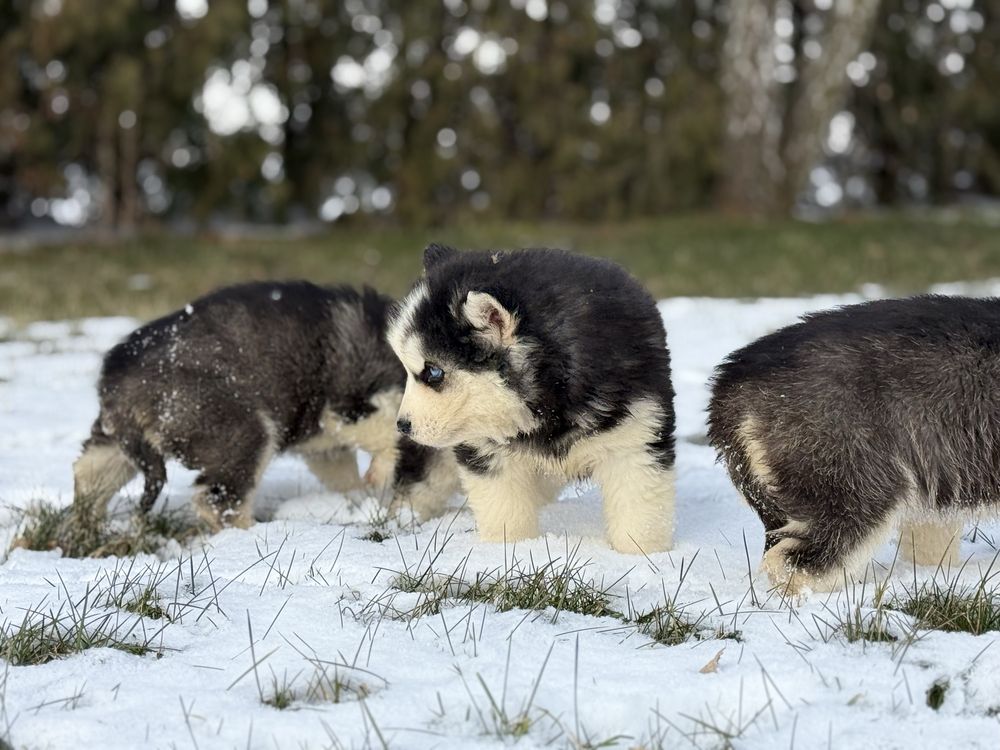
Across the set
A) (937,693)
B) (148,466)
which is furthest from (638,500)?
(148,466)

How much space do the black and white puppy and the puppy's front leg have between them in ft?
3.40

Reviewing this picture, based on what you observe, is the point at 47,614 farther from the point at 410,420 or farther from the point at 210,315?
the point at 210,315

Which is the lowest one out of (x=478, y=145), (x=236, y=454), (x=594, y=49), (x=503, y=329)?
(x=236, y=454)

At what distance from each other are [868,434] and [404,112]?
17.8 m

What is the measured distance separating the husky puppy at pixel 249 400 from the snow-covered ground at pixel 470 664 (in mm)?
553

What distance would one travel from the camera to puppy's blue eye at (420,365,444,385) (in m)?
4.78

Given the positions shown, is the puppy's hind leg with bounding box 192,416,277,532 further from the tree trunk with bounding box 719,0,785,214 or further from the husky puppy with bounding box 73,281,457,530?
the tree trunk with bounding box 719,0,785,214

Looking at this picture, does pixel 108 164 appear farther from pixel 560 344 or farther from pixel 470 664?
pixel 470 664

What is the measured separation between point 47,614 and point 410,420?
1589 millimetres

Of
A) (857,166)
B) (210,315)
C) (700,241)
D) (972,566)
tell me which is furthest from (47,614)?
(857,166)

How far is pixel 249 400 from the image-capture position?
19.2 feet

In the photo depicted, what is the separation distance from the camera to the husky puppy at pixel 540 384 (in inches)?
186

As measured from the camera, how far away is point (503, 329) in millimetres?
4680

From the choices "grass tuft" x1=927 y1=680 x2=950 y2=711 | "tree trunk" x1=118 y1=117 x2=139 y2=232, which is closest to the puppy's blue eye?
"grass tuft" x1=927 y1=680 x2=950 y2=711
